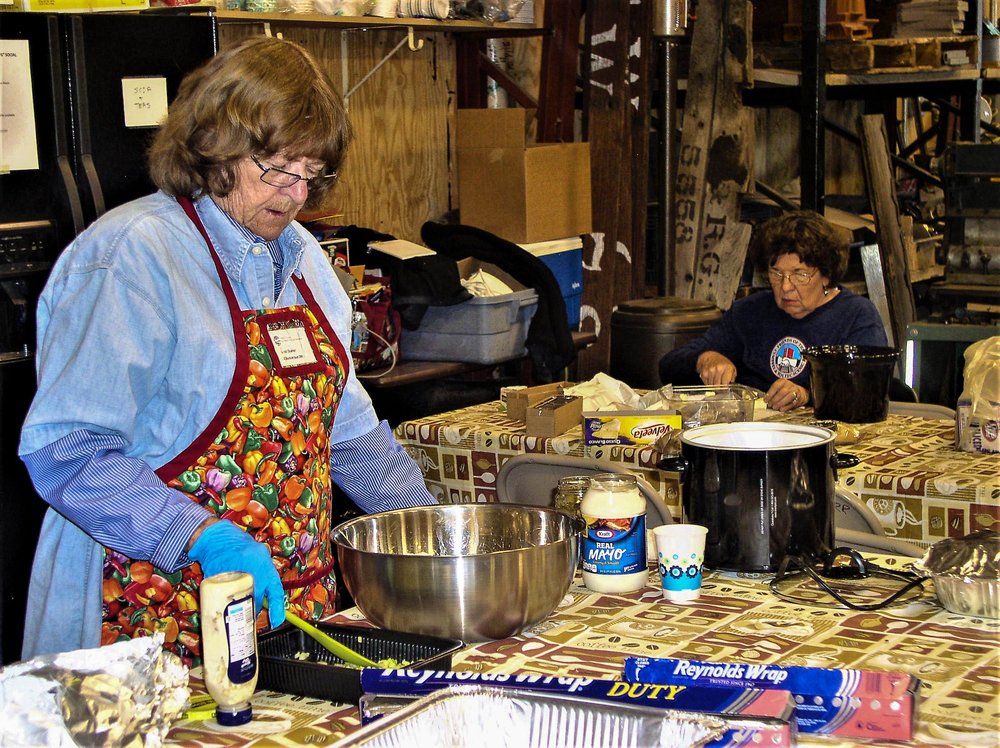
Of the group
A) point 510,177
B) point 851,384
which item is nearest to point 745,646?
point 851,384

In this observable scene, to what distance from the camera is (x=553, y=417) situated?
3.90 m

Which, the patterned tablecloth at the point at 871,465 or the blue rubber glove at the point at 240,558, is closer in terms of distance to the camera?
the blue rubber glove at the point at 240,558

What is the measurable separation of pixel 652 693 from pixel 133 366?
1.04 metres

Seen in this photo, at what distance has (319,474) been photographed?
250cm

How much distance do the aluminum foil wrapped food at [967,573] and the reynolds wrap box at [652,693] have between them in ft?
2.02

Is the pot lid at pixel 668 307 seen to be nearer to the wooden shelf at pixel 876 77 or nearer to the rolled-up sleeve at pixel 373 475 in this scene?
the wooden shelf at pixel 876 77

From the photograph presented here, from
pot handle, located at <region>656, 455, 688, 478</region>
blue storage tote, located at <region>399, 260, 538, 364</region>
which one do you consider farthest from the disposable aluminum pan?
blue storage tote, located at <region>399, 260, 538, 364</region>

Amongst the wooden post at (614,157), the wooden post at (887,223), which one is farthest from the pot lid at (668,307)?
the wooden post at (887,223)

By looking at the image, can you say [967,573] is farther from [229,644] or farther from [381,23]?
[381,23]

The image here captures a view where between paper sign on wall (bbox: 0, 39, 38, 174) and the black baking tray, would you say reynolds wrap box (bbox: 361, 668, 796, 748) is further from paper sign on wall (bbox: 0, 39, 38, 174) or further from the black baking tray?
paper sign on wall (bbox: 0, 39, 38, 174)

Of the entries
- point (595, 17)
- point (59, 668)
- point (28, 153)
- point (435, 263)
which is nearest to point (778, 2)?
point (595, 17)

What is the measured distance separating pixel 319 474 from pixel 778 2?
6.70 metres

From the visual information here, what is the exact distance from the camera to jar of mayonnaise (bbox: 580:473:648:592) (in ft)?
7.51

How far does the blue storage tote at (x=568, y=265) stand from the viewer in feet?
20.6
